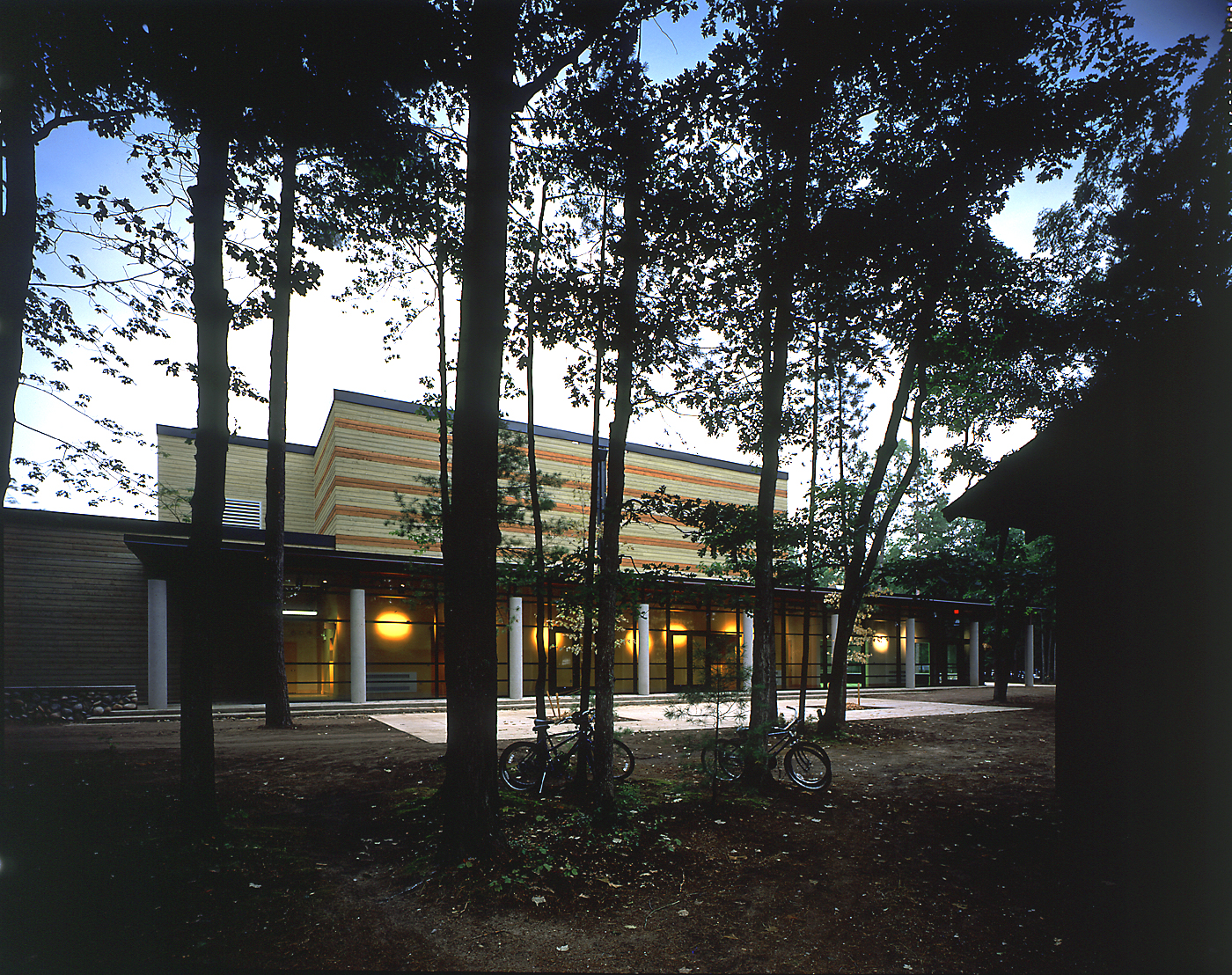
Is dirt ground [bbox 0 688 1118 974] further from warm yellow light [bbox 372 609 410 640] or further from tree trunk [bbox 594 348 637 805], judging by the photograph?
warm yellow light [bbox 372 609 410 640]

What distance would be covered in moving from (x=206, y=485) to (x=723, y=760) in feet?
24.2

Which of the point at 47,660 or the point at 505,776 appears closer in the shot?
the point at 505,776

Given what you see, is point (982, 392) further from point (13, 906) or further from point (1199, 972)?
point (13, 906)

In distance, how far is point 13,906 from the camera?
4.66m

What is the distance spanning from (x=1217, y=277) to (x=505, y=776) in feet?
37.2

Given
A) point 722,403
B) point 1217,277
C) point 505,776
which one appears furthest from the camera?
point 722,403

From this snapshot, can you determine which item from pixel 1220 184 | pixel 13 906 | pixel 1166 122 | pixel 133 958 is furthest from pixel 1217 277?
pixel 13 906

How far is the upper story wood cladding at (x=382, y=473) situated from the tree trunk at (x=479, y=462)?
44.8ft

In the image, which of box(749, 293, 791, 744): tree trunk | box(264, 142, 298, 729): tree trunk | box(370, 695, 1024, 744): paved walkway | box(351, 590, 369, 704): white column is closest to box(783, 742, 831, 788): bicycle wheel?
box(749, 293, 791, 744): tree trunk

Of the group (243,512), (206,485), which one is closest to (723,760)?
(206,485)

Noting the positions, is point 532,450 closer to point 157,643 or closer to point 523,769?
point 523,769

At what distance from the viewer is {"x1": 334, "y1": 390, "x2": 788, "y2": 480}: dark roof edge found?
80.7ft

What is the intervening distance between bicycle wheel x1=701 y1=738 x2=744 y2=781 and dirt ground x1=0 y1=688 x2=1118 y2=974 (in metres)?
0.28

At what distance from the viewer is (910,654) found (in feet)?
108
